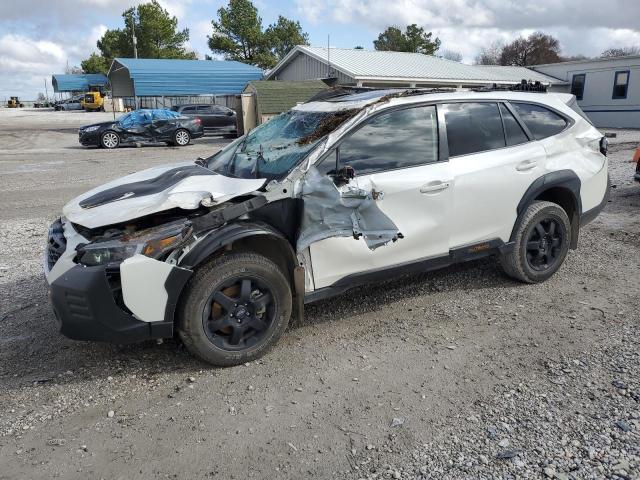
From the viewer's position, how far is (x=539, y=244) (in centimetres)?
483

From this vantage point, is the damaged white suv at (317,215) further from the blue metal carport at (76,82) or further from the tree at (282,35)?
the blue metal carport at (76,82)

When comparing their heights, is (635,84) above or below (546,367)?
above

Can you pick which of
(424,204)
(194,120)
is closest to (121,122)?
(194,120)

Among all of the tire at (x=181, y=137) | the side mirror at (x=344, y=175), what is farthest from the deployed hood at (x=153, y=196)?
the tire at (x=181, y=137)

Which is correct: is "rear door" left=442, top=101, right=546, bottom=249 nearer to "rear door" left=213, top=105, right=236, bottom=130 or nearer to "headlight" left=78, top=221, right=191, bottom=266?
"headlight" left=78, top=221, right=191, bottom=266

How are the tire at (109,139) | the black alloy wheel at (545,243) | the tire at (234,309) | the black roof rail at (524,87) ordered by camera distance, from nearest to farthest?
the tire at (234,309) → the black alloy wheel at (545,243) → the black roof rail at (524,87) → the tire at (109,139)

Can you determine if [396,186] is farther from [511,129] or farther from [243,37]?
[243,37]

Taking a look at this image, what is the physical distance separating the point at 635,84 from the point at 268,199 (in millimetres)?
30297

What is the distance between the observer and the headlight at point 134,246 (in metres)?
3.09

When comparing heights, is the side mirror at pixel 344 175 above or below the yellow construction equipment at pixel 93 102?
below

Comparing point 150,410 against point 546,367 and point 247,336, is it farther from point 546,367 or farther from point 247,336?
point 546,367

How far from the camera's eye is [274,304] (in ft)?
11.7

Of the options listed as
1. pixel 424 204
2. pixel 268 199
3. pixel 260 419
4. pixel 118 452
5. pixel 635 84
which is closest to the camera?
pixel 118 452

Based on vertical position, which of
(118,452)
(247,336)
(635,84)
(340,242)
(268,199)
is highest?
(635,84)
